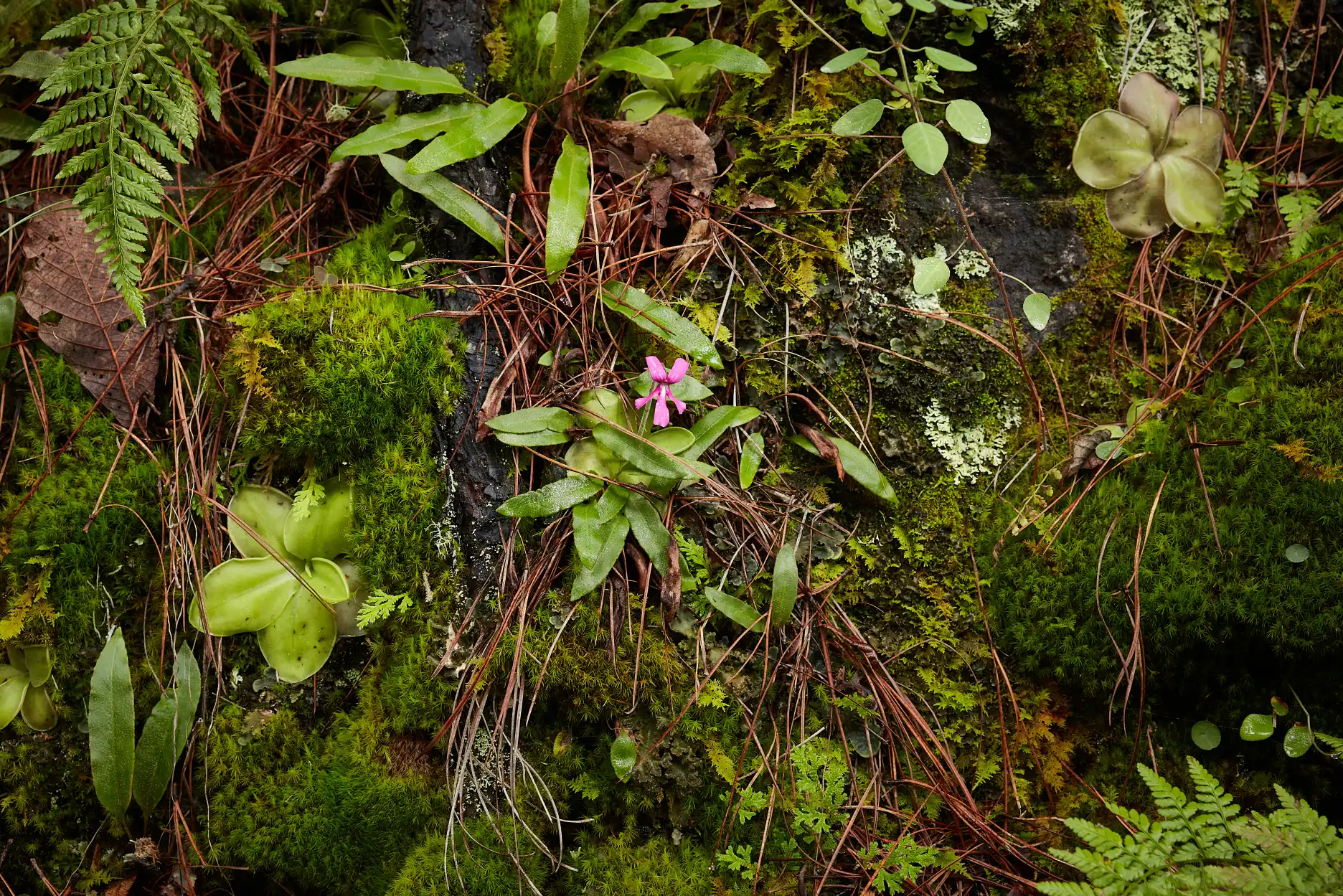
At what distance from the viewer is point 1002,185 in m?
2.37

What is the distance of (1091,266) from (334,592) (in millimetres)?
2333

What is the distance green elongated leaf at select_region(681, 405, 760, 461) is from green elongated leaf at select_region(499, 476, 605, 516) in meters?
0.25

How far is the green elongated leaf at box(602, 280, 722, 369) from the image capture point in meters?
2.08

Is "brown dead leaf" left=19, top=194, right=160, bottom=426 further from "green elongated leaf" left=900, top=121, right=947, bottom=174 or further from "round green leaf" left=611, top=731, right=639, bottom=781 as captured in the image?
"green elongated leaf" left=900, top=121, right=947, bottom=174

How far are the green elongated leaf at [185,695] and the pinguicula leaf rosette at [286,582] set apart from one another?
11 cm

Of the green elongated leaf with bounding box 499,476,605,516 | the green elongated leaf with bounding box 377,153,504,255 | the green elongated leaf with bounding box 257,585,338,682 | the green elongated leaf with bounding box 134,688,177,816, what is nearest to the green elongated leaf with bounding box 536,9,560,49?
the green elongated leaf with bounding box 377,153,504,255

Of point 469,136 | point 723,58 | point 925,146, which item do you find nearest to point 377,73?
point 469,136

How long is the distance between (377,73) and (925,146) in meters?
1.53

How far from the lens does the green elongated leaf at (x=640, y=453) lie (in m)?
1.97

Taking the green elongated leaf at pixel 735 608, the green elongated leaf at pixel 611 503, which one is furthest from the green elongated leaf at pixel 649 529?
the green elongated leaf at pixel 735 608

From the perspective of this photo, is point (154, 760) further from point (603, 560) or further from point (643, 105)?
point (643, 105)

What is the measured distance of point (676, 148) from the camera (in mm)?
2330

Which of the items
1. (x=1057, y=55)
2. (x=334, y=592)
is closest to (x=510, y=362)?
(x=334, y=592)

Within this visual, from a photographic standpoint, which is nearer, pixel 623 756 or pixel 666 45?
pixel 623 756
